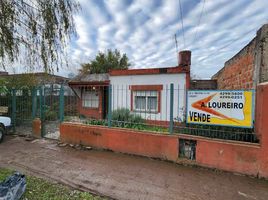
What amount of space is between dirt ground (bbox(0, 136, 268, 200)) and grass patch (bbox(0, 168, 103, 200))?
0.23m

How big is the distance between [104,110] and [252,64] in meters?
8.27

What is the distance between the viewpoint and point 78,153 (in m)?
5.62

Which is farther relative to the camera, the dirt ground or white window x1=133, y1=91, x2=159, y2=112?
white window x1=133, y1=91, x2=159, y2=112

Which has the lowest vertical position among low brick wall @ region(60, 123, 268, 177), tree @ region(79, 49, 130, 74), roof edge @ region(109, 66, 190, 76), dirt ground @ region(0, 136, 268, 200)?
dirt ground @ region(0, 136, 268, 200)

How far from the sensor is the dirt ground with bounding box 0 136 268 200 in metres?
3.43

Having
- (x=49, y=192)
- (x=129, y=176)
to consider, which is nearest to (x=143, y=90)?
(x=129, y=176)

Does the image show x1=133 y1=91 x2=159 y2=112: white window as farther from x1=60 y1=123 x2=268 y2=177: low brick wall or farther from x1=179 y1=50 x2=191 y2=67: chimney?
x1=60 y1=123 x2=268 y2=177: low brick wall

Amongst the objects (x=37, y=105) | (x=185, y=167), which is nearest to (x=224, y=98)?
(x=185, y=167)

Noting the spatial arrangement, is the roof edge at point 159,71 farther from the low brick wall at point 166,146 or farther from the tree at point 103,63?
the tree at point 103,63

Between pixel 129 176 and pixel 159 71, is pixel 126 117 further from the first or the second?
pixel 159 71

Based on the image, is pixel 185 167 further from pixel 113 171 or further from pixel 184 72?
pixel 184 72

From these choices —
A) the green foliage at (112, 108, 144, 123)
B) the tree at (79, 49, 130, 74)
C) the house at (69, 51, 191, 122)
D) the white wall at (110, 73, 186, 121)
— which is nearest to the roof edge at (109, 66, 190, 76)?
the house at (69, 51, 191, 122)

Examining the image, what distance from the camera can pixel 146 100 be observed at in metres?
10.2

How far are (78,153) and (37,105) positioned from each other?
10.9ft
